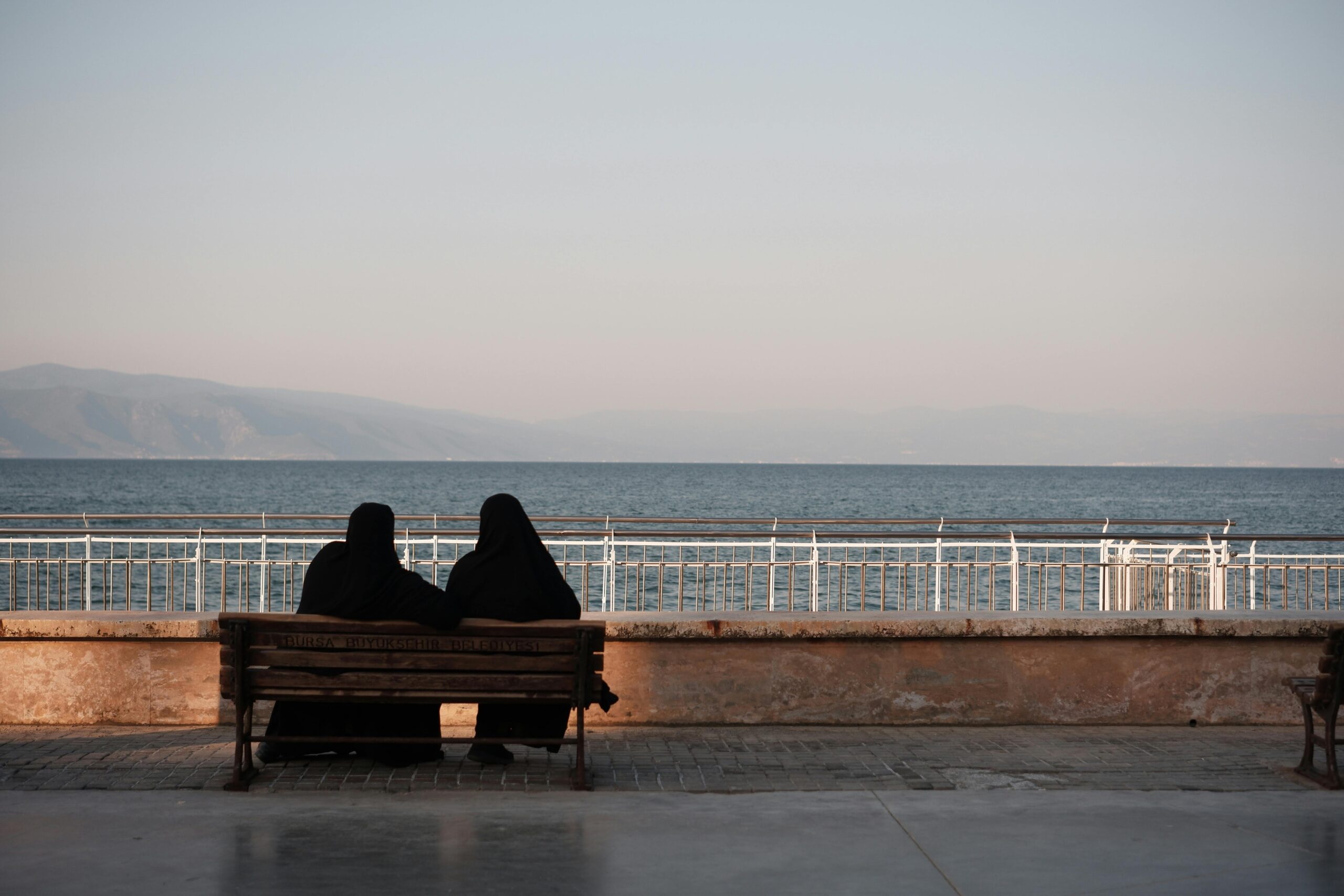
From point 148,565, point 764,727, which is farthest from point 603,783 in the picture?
point 148,565

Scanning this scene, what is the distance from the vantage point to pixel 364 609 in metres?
5.86

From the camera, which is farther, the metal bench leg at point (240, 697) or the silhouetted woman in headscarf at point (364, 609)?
the silhouetted woman in headscarf at point (364, 609)

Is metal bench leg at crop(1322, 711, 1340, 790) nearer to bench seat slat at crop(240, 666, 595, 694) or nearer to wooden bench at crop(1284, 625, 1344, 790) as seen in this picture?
wooden bench at crop(1284, 625, 1344, 790)

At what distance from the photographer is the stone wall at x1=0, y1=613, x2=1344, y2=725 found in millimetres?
7023

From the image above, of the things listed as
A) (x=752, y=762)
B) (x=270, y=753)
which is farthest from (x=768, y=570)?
(x=270, y=753)

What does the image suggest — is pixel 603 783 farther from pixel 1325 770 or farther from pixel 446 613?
pixel 1325 770

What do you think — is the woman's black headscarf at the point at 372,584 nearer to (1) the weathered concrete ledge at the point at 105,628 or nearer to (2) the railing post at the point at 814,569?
(1) the weathered concrete ledge at the point at 105,628

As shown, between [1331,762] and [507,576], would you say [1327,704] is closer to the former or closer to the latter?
[1331,762]

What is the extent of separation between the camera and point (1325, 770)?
6.09 meters

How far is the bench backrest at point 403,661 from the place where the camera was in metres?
5.68

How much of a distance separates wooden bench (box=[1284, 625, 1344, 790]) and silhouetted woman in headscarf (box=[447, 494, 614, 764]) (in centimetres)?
341

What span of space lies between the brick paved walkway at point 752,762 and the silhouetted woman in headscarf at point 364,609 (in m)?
0.10

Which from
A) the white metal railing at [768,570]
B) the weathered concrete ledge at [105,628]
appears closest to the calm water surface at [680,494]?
the white metal railing at [768,570]

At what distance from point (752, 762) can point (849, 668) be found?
1168 mm
